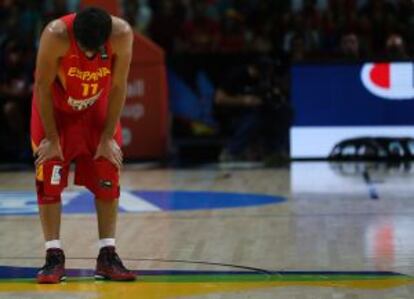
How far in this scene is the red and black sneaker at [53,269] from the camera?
569 cm

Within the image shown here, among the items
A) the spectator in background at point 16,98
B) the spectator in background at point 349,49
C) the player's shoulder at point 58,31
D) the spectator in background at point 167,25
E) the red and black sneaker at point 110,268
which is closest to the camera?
the player's shoulder at point 58,31

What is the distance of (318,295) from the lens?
208 inches

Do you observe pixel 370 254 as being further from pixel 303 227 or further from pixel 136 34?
pixel 136 34

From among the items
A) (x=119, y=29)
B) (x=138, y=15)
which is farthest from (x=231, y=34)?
(x=119, y=29)

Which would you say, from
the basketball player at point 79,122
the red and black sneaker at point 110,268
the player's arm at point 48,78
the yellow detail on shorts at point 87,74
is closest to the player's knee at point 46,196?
the basketball player at point 79,122

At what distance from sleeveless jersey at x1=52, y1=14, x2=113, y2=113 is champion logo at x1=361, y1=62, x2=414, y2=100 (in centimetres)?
787

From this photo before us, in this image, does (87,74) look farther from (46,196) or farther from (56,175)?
(46,196)

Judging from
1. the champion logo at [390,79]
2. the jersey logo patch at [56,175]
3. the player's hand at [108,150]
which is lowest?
the champion logo at [390,79]

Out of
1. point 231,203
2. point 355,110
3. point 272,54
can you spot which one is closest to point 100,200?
point 231,203

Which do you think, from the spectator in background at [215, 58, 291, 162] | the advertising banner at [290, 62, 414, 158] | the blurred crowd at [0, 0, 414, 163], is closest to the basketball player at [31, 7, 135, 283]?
the advertising banner at [290, 62, 414, 158]

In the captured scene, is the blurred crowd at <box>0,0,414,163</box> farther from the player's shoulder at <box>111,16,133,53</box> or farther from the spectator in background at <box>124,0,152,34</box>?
the player's shoulder at <box>111,16,133,53</box>

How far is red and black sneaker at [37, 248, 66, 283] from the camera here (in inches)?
224

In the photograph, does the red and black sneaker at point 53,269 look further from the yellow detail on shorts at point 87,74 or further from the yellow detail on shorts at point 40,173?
the yellow detail on shorts at point 87,74

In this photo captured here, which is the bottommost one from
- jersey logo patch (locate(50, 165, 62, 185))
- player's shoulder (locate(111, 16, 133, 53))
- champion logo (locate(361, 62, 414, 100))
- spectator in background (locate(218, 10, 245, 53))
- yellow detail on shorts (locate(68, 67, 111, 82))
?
champion logo (locate(361, 62, 414, 100))
